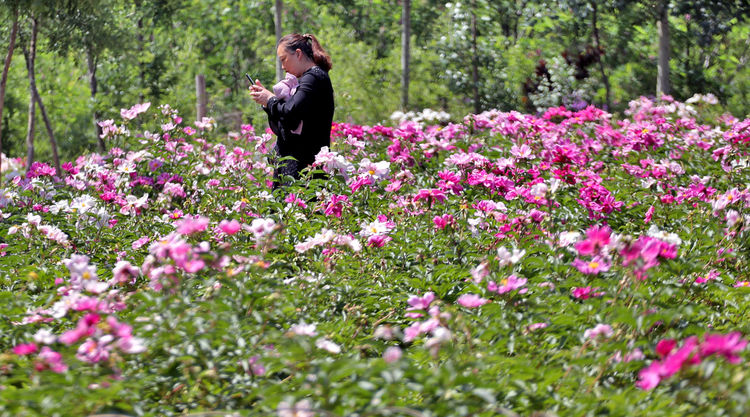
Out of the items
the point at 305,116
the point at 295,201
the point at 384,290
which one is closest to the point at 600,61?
the point at 305,116

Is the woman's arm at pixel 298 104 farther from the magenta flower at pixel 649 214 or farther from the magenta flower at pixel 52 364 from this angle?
the magenta flower at pixel 52 364

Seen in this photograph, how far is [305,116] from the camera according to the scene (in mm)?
4465

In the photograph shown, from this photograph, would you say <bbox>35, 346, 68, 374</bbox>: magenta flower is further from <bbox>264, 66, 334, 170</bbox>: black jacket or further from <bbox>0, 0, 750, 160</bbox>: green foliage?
<bbox>0, 0, 750, 160</bbox>: green foliage

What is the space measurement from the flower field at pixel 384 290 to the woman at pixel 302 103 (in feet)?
1.01

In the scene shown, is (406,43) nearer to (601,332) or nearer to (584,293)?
(584,293)

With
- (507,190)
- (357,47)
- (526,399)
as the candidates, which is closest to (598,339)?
(526,399)

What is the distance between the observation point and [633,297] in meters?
2.60

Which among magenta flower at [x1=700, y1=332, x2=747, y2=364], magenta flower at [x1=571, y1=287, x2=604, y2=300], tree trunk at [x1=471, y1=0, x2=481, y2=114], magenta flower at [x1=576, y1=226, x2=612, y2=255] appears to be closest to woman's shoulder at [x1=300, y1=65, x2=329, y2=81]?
magenta flower at [x1=571, y1=287, x2=604, y2=300]

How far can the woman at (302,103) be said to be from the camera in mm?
4457

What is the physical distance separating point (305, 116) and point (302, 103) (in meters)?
0.08

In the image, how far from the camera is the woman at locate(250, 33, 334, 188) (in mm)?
4457

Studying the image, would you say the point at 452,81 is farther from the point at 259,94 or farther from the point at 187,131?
the point at 259,94

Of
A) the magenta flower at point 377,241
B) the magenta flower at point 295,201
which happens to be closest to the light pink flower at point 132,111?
the magenta flower at point 295,201

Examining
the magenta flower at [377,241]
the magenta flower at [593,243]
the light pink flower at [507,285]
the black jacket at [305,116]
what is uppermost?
the black jacket at [305,116]
